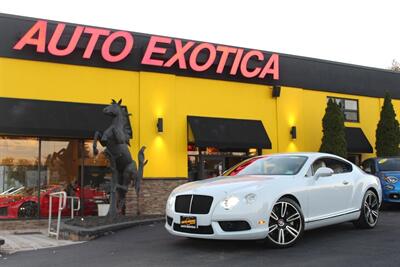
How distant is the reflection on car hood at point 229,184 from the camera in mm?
7141

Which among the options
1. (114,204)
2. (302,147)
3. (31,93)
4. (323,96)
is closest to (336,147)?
(302,147)

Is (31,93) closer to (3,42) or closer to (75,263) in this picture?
(3,42)

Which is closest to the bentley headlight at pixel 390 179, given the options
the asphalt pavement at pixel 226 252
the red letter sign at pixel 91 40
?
the asphalt pavement at pixel 226 252

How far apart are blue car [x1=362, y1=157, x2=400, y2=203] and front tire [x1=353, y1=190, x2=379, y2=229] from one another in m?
4.46

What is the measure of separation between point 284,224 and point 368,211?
105 inches

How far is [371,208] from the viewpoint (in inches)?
360

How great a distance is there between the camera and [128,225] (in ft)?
35.5

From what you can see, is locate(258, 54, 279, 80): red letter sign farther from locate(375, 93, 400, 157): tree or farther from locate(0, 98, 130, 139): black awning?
locate(0, 98, 130, 139): black awning

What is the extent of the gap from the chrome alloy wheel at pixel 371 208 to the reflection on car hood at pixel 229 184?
2.35 m

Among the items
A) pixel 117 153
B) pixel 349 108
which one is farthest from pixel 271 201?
pixel 349 108

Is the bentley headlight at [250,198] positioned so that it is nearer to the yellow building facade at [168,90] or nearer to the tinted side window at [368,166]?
the yellow building facade at [168,90]

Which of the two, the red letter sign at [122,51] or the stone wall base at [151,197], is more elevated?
the red letter sign at [122,51]

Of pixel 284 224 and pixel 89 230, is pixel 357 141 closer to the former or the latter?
pixel 89 230

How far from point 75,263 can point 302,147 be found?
13.8 metres
